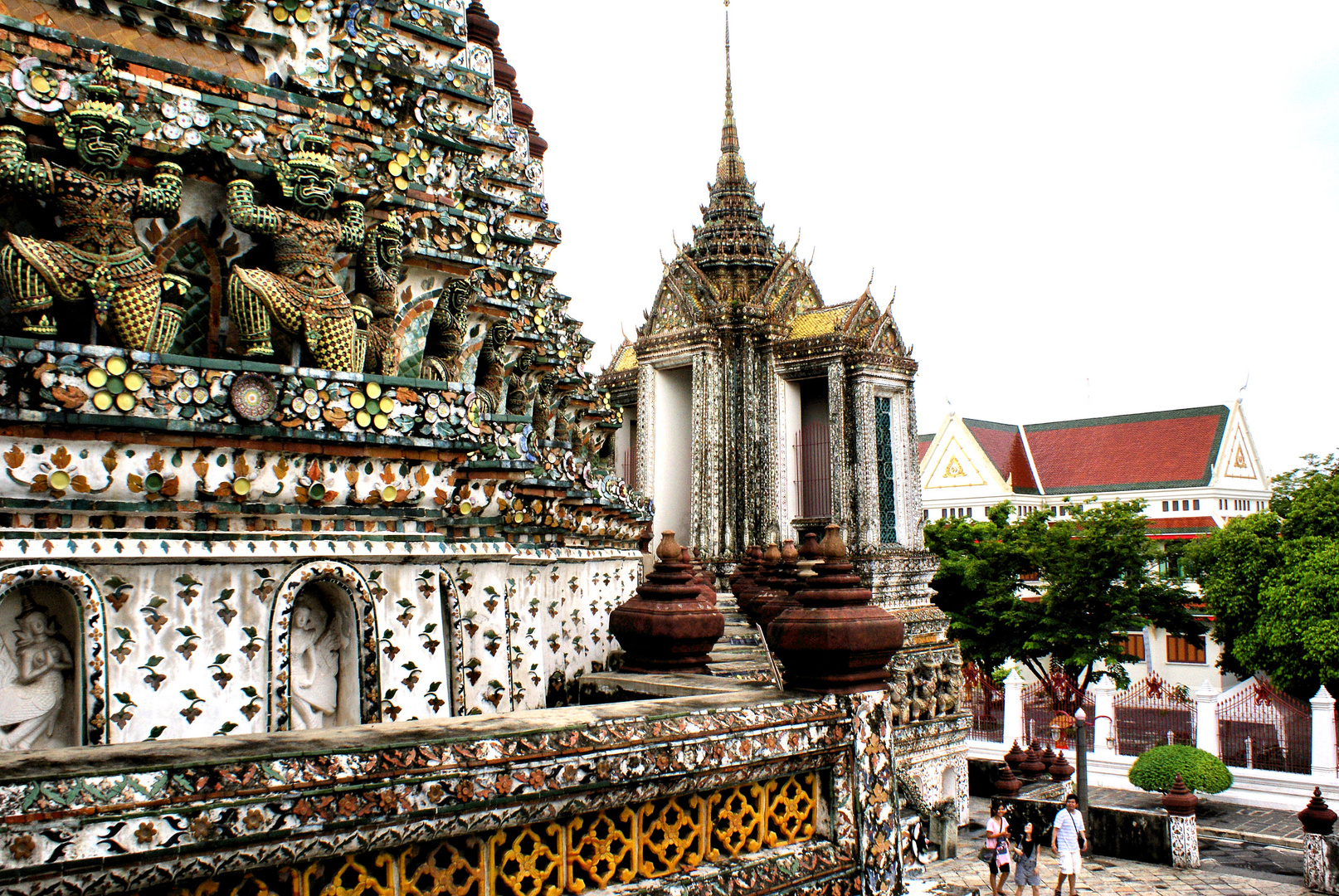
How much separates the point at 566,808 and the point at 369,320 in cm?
432

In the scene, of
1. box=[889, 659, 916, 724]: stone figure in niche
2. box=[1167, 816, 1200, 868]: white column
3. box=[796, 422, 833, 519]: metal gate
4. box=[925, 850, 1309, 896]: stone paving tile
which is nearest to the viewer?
box=[925, 850, 1309, 896]: stone paving tile

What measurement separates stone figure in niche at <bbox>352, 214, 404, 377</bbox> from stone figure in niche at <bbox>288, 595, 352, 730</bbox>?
5.47 ft

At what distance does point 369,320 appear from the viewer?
23.1ft

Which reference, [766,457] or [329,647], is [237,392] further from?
[766,457]

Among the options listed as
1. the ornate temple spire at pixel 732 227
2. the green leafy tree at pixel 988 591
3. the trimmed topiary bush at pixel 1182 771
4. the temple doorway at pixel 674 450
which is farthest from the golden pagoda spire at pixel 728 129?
the trimmed topiary bush at pixel 1182 771

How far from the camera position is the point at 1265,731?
83.0ft

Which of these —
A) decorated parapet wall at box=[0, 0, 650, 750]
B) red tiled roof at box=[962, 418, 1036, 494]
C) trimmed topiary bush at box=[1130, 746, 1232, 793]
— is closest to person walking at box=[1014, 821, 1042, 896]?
trimmed topiary bush at box=[1130, 746, 1232, 793]

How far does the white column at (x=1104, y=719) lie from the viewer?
27.2 m

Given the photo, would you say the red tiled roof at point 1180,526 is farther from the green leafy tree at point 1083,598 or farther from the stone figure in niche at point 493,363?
the stone figure in niche at point 493,363

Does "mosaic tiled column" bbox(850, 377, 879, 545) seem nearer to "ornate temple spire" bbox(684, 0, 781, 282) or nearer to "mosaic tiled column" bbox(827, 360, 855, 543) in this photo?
"mosaic tiled column" bbox(827, 360, 855, 543)

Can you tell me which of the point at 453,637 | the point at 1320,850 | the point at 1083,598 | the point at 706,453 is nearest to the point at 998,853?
the point at 1320,850

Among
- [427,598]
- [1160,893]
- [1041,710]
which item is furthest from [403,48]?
[1041,710]

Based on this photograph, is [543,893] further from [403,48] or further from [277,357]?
[403,48]

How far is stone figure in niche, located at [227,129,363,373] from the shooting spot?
20.1ft
